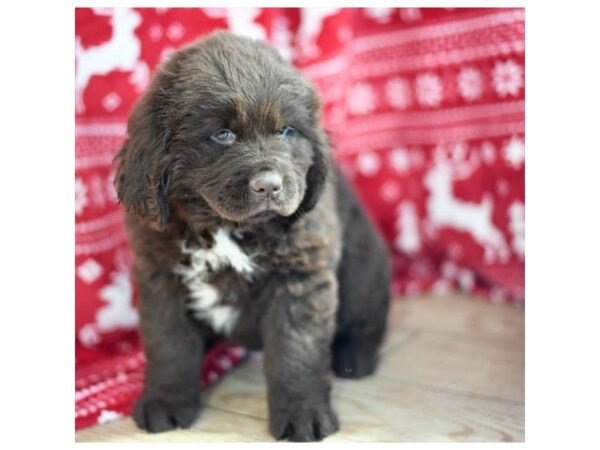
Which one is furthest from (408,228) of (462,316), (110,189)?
(110,189)

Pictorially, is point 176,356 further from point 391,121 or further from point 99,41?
point 391,121

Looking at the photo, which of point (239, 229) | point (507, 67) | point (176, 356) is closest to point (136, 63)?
point (239, 229)

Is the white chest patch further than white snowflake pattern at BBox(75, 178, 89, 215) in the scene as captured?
No

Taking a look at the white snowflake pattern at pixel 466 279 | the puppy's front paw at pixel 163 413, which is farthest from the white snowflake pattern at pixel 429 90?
the puppy's front paw at pixel 163 413

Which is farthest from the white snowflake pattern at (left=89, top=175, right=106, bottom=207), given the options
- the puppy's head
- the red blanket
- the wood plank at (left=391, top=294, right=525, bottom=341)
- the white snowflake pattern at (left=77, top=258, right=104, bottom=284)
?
the wood plank at (left=391, top=294, right=525, bottom=341)

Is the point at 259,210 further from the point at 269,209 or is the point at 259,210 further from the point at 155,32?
the point at 155,32

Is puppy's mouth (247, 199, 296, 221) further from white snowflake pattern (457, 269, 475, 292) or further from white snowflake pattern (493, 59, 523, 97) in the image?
white snowflake pattern (457, 269, 475, 292)
